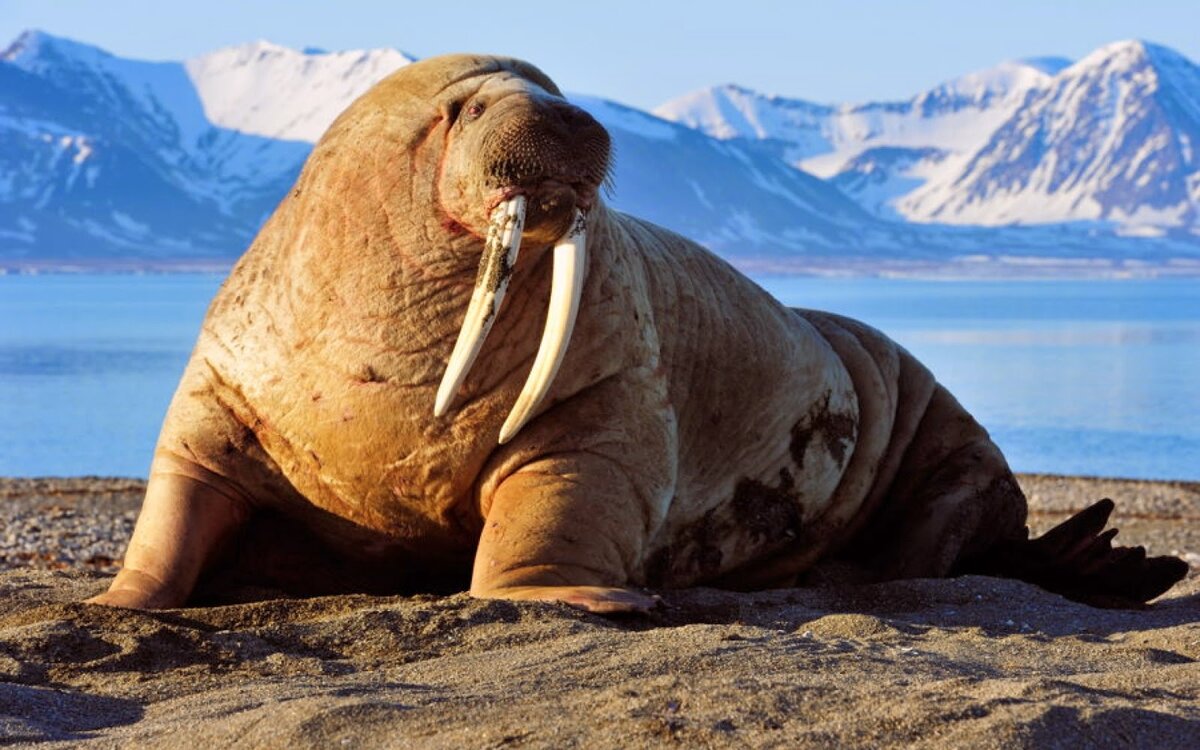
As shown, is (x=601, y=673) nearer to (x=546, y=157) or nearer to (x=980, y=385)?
(x=546, y=157)

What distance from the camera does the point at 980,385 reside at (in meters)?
40.9

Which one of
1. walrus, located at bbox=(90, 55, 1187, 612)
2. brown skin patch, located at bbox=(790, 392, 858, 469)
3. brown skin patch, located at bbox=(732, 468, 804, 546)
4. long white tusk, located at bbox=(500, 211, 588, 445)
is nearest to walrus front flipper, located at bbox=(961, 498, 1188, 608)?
brown skin patch, located at bbox=(790, 392, 858, 469)

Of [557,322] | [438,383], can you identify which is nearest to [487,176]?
[557,322]

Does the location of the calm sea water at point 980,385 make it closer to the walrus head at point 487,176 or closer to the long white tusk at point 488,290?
the walrus head at point 487,176

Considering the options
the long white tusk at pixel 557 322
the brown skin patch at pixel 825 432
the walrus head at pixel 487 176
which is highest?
the walrus head at pixel 487 176

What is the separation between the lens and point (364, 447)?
5191 mm

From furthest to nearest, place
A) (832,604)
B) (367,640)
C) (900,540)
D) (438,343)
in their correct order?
1. (900,540)
2. (832,604)
3. (438,343)
4. (367,640)

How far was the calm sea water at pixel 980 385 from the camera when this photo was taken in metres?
26.9

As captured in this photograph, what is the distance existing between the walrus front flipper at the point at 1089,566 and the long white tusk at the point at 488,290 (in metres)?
2.78

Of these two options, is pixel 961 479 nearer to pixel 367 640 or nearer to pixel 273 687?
pixel 367 640

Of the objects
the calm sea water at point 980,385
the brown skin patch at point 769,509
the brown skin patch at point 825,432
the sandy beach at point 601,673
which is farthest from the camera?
the calm sea water at point 980,385

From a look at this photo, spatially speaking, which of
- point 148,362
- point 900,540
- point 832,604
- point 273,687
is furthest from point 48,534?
point 148,362

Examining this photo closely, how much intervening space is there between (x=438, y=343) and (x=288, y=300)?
517 millimetres

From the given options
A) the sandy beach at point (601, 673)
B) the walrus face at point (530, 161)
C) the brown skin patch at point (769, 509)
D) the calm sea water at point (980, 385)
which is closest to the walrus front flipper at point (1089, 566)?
the sandy beach at point (601, 673)
